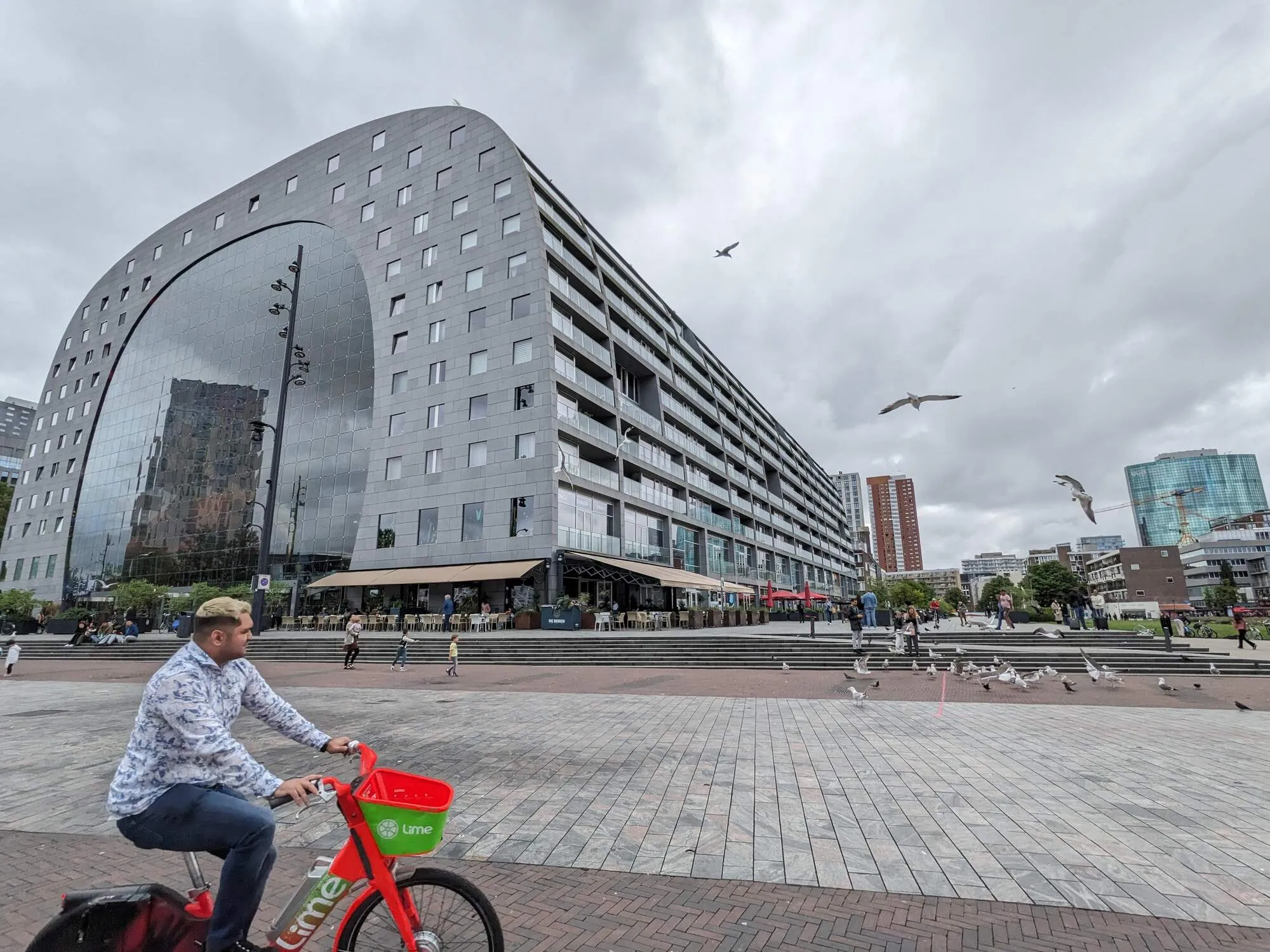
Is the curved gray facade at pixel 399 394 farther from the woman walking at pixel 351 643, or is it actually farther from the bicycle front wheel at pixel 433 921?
the bicycle front wheel at pixel 433 921

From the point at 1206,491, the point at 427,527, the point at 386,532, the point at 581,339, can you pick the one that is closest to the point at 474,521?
the point at 427,527

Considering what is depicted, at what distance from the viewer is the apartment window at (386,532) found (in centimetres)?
3356

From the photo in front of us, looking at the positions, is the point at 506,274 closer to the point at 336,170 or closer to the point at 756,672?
the point at 336,170

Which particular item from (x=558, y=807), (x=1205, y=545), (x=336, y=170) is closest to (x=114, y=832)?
(x=558, y=807)

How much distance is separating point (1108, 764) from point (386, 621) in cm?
2931

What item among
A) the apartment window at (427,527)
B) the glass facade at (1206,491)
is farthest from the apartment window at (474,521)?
the glass facade at (1206,491)

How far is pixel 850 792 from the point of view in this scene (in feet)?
19.6

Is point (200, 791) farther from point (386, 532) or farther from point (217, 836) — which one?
point (386, 532)

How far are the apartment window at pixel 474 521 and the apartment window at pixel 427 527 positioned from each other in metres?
1.93

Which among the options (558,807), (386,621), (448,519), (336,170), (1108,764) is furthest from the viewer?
(336,170)

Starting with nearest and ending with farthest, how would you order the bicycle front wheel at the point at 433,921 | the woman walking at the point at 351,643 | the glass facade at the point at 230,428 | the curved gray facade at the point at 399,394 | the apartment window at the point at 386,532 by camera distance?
the bicycle front wheel at the point at 433,921
the woman walking at the point at 351,643
the curved gray facade at the point at 399,394
the apartment window at the point at 386,532
the glass facade at the point at 230,428

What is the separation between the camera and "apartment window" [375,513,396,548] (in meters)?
33.6

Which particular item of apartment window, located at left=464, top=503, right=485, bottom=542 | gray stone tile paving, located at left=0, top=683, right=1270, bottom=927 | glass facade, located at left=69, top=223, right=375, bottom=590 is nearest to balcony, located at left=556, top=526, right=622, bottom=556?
apartment window, located at left=464, top=503, right=485, bottom=542

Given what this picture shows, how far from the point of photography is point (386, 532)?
111ft
